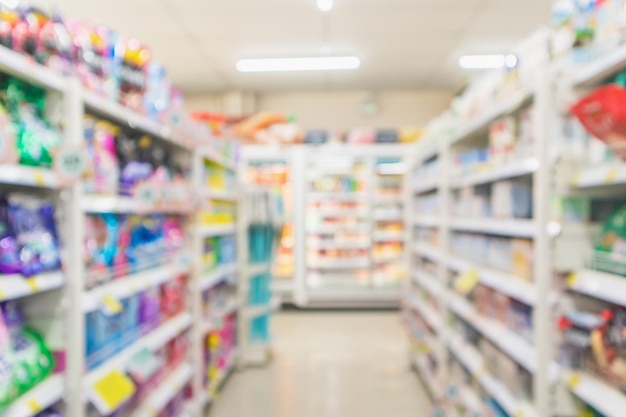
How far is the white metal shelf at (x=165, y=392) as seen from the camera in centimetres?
221

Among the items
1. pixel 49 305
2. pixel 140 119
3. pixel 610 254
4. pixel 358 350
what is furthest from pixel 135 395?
pixel 358 350

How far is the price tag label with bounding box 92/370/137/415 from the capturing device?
172 centimetres

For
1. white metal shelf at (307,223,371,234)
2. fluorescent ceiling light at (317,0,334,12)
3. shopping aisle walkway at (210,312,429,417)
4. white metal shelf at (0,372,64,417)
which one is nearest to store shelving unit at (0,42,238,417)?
white metal shelf at (0,372,64,417)

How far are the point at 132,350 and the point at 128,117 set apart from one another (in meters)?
1.01

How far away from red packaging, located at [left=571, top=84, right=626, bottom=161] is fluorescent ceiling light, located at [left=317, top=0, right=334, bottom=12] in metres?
3.66

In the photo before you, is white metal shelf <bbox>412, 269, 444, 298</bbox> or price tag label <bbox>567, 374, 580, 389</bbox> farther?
white metal shelf <bbox>412, 269, 444, 298</bbox>

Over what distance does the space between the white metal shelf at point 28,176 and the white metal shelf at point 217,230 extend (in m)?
1.60

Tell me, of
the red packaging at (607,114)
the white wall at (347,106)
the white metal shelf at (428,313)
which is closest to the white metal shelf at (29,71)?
the red packaging at (607,114)

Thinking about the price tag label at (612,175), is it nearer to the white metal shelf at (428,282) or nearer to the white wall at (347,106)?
the white metal shelf at (428,282)

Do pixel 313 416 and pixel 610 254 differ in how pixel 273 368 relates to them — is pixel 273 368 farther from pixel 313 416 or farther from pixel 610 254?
pixel 610 254

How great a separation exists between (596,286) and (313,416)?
2.28 metres

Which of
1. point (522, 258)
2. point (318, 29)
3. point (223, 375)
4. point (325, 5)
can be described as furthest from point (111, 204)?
point (318, 29)

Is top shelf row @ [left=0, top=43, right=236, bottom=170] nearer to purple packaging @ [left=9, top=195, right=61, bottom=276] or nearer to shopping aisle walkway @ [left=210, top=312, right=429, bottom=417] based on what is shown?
purple packaging @ [left=9, top=195, right=61, bottom=276]

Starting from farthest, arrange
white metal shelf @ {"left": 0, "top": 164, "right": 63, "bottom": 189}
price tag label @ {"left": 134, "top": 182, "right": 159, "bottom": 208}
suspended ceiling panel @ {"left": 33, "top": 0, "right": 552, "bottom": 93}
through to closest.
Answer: suspended ceiling panel @ {"left": 33, "top": 0, "right": 552, "bottom": 93} → price tag label @ {"left": 134, "top": 182, "right": 159, "bottom": 208} → white metal shelf @ {"left": 0, "top": 164, "right": 63, "bottom": 189}
